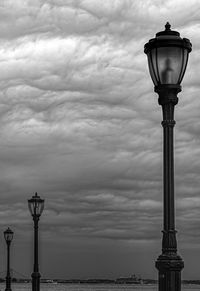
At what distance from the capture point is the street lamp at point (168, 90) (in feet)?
33.4

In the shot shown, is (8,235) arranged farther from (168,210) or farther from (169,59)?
(169,59)

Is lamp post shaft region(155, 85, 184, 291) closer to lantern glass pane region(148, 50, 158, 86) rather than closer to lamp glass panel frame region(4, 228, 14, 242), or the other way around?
lantern glass pane region(148, 50, 158, 86)

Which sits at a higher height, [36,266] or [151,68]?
[151,68]

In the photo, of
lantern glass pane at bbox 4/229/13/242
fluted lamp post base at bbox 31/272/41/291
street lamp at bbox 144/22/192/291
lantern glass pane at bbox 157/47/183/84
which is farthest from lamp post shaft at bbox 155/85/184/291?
lantern glass pane at bbox 4/229/13/242

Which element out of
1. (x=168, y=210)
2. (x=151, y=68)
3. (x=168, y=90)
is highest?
(x=151, y=68)

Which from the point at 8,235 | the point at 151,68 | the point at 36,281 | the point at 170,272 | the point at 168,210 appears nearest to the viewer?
the point at 170,272

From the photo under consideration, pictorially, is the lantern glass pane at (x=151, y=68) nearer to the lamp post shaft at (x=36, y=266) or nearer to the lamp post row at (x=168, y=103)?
the lamp post row at (x=168, y=103)

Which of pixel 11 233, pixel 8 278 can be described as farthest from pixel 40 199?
pixel 8 278

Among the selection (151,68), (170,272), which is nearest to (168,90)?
(151,68)

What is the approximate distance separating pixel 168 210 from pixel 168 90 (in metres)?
1.82

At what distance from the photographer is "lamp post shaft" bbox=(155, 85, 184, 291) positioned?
1011cm

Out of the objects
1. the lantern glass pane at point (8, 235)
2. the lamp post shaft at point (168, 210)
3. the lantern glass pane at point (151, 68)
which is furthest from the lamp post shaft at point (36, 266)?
the lantern glass pane at point (151, 68)

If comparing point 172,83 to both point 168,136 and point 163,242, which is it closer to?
point 168,136

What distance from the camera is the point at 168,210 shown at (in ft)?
34.0
